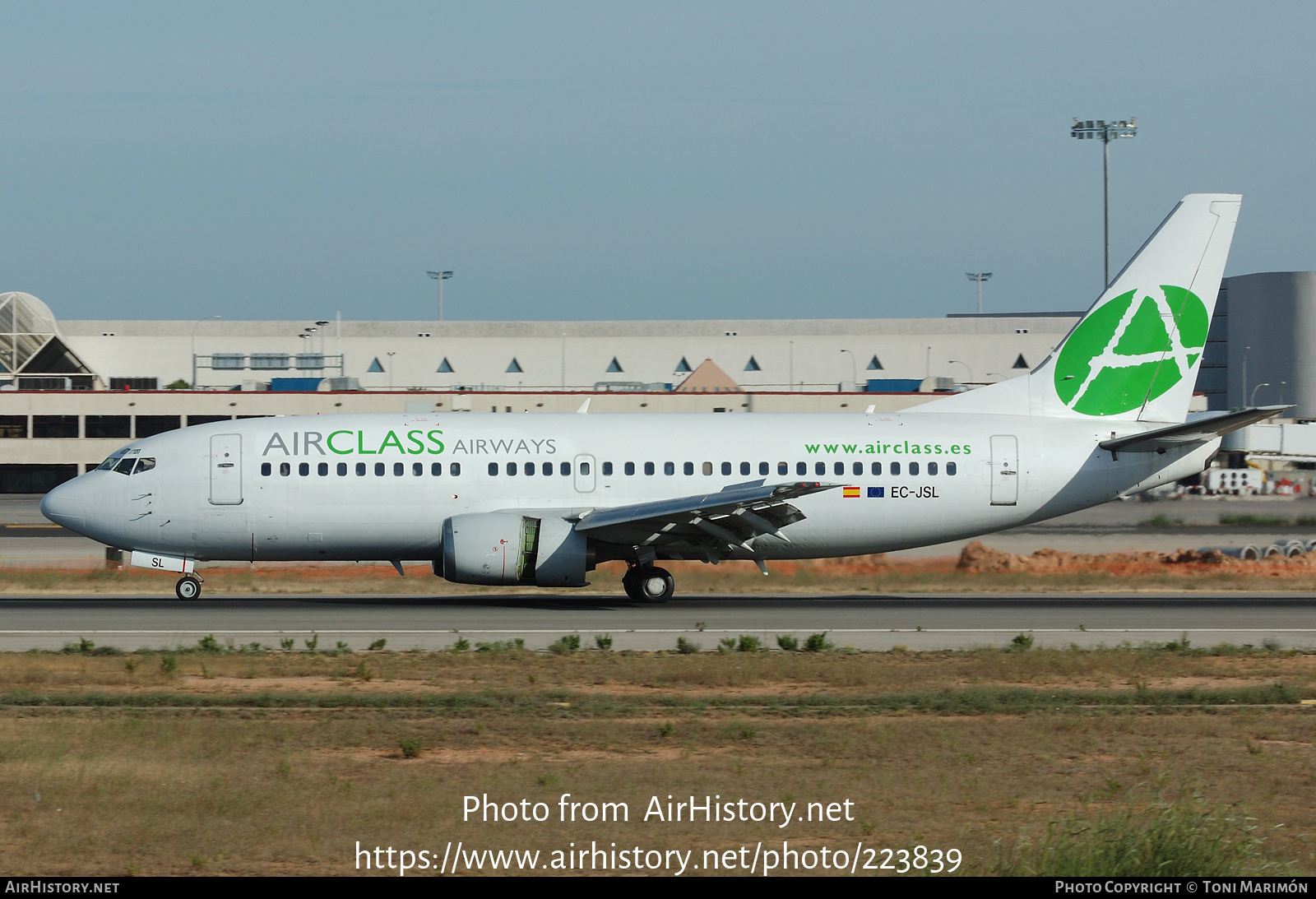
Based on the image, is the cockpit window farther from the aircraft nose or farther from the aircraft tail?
the aircraft tail

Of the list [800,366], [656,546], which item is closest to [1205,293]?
[656,546]

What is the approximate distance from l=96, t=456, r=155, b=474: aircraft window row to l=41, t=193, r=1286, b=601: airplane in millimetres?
47

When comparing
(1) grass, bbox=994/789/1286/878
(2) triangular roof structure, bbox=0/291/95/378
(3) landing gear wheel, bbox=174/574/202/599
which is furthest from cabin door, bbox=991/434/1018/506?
(2) triangular roof structure, bbox=0/291/95/378

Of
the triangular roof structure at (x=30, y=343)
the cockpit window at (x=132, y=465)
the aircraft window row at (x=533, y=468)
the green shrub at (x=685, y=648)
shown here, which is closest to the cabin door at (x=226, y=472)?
the cockpit window at (x=132, y=465)

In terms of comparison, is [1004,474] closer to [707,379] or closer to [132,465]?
[132,465]

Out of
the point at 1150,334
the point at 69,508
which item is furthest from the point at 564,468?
the point at 1150,334

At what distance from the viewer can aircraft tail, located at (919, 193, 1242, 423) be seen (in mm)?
31812

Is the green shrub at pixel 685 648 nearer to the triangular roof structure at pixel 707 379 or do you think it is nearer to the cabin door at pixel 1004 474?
the cabin door at pixel 1004 474

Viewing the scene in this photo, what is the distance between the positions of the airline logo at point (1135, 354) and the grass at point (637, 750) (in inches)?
443

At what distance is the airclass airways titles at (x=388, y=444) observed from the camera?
96.3 feet

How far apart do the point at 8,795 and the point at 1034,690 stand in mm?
12238

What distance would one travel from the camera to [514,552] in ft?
90.9

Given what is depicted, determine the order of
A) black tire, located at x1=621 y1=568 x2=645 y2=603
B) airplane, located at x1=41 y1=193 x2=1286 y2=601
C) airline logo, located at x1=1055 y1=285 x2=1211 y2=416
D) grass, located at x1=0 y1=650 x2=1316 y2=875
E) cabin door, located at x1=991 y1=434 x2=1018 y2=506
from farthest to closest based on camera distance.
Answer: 1. airline logo, located at x1=1055 y1=285 x2=1211 y2=416
2. cabin door, located at x1=991 y1=434 x2=1018 y2=506
3. black tire, located at x1=621 y1=568 x2=645 y2=603
4. airplane, located at x1=41 y1=193 x2=1286 y2=601
5. grass, located at x1=0 y1=650 x2=1316 y2=875
